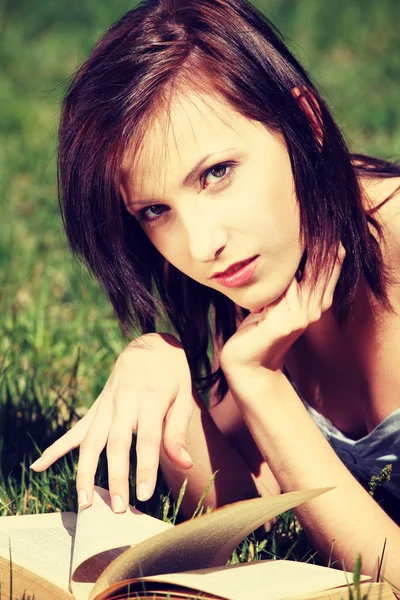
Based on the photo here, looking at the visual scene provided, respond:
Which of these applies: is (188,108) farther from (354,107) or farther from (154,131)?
(354,107)

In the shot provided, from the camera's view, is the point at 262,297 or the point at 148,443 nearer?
the point at 148,443

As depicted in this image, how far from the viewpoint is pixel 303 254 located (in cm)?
191

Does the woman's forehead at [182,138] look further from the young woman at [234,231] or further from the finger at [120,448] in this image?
the finger at [120,448]

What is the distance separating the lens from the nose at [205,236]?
174 cm

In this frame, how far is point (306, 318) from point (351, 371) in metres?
0.33

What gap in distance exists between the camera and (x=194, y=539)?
1491 mm

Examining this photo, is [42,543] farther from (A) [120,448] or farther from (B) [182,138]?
(B) [182,138]

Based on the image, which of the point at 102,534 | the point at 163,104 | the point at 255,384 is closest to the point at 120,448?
the point at 102,534

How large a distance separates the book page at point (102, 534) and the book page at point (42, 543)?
1.8 inches

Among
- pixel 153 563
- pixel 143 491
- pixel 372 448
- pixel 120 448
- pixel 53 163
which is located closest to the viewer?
pixel 153 563

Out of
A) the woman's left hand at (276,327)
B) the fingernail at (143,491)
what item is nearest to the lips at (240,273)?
the woman's left hand at (276,327)

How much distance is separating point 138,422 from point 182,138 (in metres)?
0.54

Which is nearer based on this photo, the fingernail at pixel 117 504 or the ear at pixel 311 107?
the fingernail at pixel 117 504

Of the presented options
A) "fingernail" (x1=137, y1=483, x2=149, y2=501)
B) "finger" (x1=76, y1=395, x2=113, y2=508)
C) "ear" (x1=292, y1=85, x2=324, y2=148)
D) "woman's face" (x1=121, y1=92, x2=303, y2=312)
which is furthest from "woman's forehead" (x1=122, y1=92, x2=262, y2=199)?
"fingernail" (x1=137, y1=483, x2=149, y2=501)
